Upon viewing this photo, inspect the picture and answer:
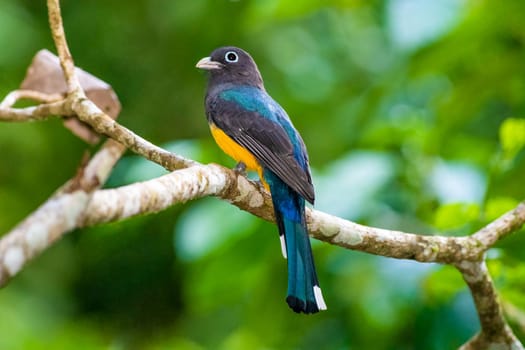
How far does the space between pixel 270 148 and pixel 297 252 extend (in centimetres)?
59

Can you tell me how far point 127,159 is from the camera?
23.4ft

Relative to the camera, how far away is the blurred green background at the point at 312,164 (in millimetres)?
4449

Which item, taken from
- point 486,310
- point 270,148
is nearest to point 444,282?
point 486,310

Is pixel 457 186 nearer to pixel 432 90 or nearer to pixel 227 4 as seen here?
pixel 432 90

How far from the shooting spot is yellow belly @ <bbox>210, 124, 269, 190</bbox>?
13.7 feet

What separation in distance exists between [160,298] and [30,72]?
376 centimetres

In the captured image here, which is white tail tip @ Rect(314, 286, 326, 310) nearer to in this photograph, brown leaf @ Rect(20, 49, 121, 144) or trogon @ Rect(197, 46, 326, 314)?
trogon @ Rect(197, 46, 326, 314)

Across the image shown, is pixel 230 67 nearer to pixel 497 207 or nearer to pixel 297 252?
pixel 297 252

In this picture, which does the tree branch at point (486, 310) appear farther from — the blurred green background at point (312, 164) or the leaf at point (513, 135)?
the leaf at point (513, 135)

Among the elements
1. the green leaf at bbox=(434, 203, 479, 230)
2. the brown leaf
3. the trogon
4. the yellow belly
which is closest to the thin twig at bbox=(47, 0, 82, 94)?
the brown leaf

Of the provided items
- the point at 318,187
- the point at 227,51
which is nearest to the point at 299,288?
the point at 318,187

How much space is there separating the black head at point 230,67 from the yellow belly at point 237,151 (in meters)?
0.68

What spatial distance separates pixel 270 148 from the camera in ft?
13.7

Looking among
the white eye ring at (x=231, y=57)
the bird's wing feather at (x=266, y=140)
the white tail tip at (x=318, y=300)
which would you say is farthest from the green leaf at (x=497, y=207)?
the white eye ring at (x=231, y=57)
